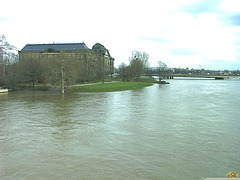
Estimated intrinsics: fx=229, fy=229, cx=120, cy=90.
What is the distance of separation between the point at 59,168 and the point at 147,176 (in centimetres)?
367

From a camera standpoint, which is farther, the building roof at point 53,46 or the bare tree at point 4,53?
the building roof at point 53,46

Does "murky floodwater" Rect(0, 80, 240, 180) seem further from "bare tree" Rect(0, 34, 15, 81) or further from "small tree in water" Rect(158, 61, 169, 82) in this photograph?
"small tree in water" Rect(158, 61, 169, 82)

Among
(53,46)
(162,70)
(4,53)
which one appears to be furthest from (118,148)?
(53,46)

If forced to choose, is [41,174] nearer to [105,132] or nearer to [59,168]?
[59,168]

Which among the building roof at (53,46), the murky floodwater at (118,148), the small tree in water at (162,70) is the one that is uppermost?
the building roof at (53,46)

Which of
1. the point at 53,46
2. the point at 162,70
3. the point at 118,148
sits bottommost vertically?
the point at 118,148

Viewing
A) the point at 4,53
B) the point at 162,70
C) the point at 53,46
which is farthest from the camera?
the point at 53,46

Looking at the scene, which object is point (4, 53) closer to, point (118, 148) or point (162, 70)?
point (118, 148)

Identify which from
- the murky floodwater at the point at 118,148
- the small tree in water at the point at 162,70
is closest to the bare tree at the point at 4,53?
the murky floodwater at the point at 118,148

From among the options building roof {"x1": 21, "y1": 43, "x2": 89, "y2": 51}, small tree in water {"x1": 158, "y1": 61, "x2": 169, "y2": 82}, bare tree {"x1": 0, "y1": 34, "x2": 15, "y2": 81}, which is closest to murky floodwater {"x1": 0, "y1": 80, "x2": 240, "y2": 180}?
bare tree {"x1": 0, "y1": 34, "x2": 15, "y2": 81}

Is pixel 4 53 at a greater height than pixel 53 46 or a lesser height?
lesser

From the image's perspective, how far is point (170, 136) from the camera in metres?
14.3

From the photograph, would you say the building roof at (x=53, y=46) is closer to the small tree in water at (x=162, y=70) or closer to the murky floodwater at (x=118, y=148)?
the small tree in water at (x=162, y=70)

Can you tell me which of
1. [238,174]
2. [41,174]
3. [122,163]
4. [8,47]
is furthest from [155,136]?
[8,47]
